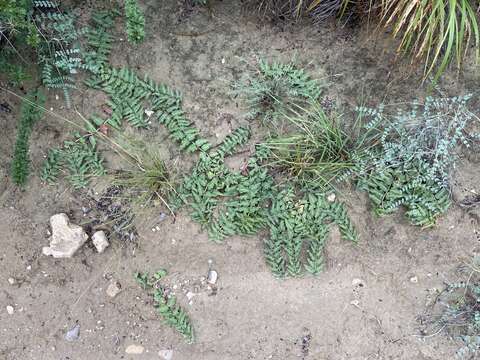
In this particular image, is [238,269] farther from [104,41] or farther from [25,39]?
[25,39]

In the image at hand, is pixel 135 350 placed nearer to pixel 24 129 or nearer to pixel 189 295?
pixel 189 295

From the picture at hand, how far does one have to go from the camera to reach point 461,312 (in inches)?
114

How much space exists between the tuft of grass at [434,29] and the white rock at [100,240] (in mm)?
1953

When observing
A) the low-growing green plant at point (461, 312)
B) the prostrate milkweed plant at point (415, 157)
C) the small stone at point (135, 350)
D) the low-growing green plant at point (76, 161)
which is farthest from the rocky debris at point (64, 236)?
the low-growing green plant at point (461, 312)

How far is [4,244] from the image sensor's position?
3.04 metres

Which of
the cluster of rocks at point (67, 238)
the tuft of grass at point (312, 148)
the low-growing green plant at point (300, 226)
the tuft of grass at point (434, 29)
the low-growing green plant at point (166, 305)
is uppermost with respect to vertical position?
the tuft of grass at point (434, 29)

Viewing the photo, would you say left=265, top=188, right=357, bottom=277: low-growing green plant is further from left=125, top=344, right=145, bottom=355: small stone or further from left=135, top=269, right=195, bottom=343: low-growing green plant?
left=125, top=344, right=145, bottom=355: small stone

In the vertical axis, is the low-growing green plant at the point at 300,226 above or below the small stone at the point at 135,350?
above

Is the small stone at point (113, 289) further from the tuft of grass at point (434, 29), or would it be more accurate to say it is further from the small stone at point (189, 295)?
the tuft of grass at point (434, 29)

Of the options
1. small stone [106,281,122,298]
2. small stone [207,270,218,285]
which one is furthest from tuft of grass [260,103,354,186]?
small stone [106,281,122,298]

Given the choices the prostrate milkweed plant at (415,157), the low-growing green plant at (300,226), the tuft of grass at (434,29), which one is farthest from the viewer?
the low-growing green plant at (300,226)

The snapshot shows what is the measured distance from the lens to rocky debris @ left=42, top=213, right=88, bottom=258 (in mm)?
2969

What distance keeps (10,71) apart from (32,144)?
449 millimetres

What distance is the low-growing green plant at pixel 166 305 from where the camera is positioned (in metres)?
2.97
